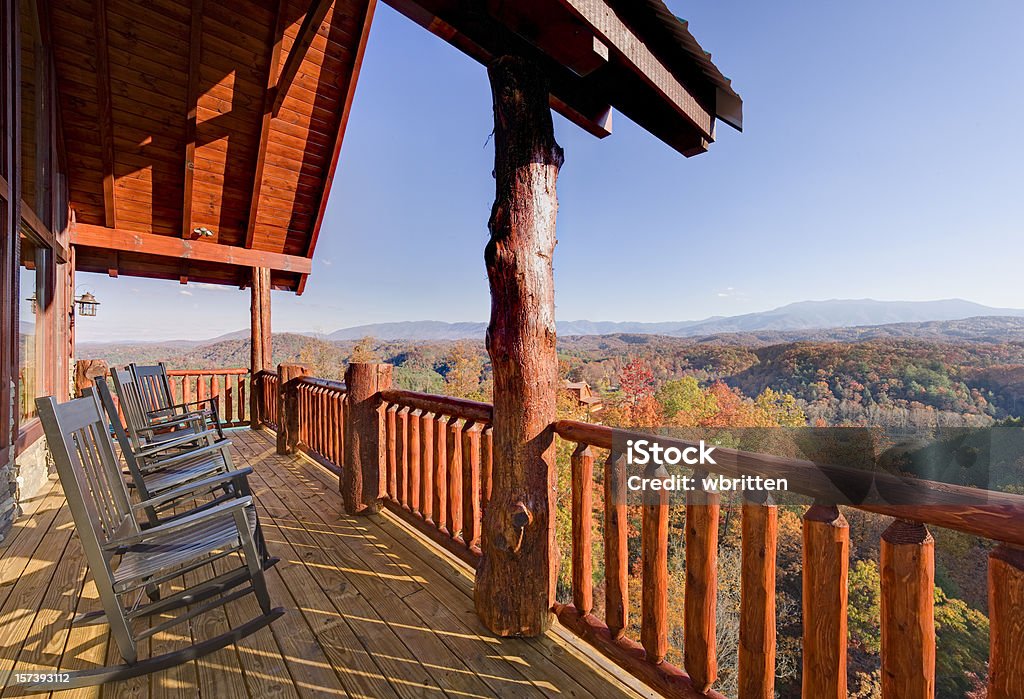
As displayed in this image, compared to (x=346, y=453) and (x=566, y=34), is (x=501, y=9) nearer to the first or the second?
(x=566, y=34)

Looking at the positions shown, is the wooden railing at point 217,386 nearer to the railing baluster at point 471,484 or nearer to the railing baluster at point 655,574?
the railing baluster at point 471,484

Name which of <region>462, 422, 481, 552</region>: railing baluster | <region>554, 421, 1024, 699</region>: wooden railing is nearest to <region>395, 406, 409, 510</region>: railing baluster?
<region>462, 422, 481, 552</region>: railing baluster

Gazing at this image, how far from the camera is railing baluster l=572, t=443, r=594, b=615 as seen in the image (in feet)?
6.02

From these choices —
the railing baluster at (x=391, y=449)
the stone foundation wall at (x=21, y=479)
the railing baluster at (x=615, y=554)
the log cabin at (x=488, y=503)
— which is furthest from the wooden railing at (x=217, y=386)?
the railing baluster at (x=615, y=554)

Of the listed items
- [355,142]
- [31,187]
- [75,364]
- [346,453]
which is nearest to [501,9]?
[346,453]

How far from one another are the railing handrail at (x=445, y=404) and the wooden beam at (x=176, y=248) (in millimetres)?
4668

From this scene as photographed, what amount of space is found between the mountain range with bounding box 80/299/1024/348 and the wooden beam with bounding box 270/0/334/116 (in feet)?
57.4

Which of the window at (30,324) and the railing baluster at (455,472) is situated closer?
the railing baluster at (455,472)

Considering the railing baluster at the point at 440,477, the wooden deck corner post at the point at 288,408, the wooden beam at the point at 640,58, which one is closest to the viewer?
the wooden beam at the point at 640,58

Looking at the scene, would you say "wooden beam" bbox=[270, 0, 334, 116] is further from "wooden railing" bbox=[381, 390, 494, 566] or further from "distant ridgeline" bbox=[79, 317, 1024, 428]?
"distant ridgeline" bbox=[79, 317, 1024, 428]

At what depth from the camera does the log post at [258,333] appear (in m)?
6.31

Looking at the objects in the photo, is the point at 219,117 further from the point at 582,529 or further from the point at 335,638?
the point at 582,529

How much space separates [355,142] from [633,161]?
20.5 meters

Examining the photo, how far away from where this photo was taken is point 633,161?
30016mm
